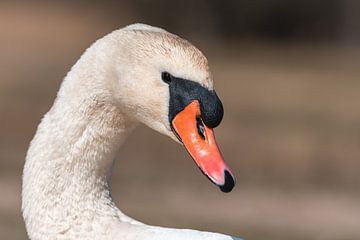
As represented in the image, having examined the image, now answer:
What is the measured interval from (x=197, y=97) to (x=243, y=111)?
8334 millimetres

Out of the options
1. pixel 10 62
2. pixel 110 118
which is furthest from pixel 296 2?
pixel 110 118

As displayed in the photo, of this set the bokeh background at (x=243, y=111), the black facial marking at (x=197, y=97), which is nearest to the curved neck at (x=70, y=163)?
the black facial marking at (x=197, y=97)

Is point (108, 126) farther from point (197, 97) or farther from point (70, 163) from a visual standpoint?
point (197, 97)

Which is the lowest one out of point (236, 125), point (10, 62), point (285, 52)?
point (236, 125)

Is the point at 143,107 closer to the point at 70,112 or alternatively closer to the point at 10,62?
the point at 70,112

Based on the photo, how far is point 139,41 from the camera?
3096 mm

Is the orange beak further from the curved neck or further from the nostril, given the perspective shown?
the curved neck

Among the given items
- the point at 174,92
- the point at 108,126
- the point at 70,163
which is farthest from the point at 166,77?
the point at 70,163

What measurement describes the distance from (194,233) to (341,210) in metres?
6.06

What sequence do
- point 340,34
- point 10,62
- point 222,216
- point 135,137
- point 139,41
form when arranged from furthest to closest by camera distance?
point 340,34 → point 10,62 → point 135,137 → point 222,216 → point 139,41

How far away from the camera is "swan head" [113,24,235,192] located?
297cm

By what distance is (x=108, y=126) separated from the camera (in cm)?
324

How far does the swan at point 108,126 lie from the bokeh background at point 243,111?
421 cm

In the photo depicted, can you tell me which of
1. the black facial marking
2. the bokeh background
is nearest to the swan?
the black facial marking
